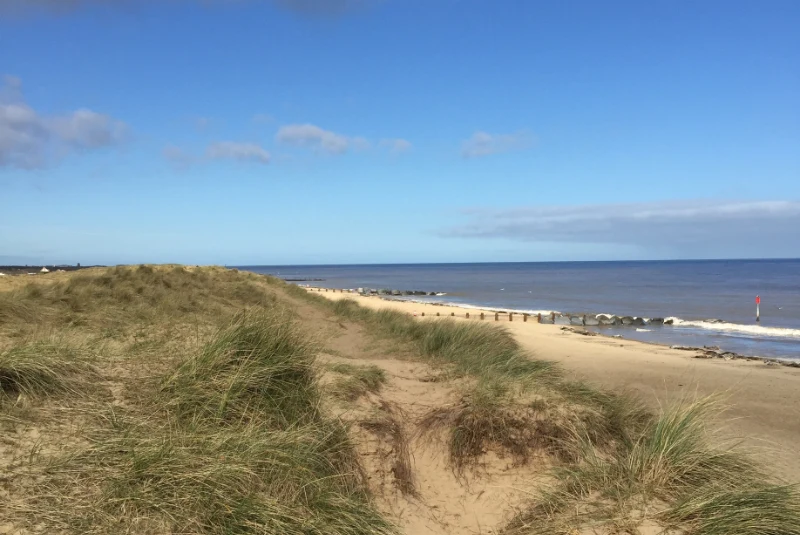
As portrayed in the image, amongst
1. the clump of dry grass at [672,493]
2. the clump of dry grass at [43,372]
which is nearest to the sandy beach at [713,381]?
the clump of dry grass at [672,493]

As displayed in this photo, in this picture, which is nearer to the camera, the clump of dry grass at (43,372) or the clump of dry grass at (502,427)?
the clump of dry grass at (43,372)

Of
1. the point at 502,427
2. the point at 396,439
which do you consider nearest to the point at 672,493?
the point at 502,427

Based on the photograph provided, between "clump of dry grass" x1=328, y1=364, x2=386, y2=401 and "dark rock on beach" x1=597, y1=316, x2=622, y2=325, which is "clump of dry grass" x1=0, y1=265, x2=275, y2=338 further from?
"dark rock on beach" x1=597, y1=316, x2=622, y2=325

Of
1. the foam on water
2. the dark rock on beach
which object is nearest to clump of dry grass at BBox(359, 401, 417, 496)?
the foam on water

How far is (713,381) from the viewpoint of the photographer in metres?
13.6

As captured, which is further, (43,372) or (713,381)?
(713,381)

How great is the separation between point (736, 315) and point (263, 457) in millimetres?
35582

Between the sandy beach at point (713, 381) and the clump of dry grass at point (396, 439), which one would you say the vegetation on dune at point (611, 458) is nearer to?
the clump of dry grass at point (396, 439)

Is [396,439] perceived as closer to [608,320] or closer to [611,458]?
[611,458]

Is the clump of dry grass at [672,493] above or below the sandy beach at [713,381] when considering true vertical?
above

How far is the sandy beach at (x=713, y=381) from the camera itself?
878cm

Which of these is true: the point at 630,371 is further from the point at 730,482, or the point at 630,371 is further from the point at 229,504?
the point at 229,504

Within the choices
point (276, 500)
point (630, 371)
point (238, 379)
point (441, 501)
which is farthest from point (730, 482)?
point (630, 371)

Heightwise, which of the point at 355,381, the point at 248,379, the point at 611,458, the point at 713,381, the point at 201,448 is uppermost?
the point at 248,379
